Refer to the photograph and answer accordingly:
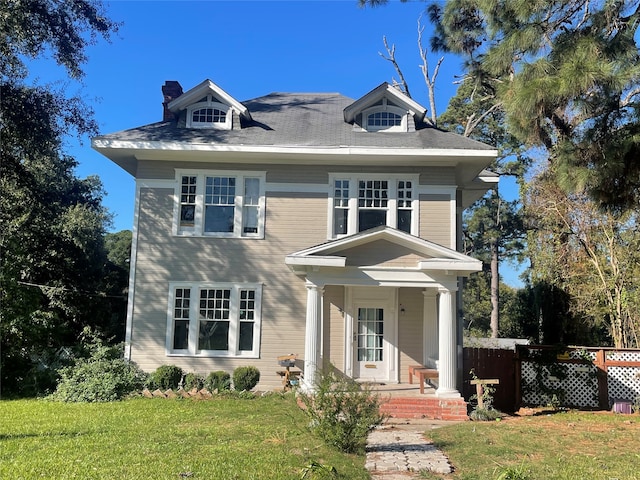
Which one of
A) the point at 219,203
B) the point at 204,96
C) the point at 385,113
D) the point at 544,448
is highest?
the point at 204,96

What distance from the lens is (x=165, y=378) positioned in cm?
1223

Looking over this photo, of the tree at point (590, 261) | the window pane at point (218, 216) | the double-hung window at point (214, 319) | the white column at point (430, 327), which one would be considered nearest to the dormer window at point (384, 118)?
the window pane at point (218, 216)

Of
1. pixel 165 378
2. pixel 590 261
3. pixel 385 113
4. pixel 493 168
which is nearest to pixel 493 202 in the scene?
pixel 493 168

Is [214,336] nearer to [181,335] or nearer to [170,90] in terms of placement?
[181,335]

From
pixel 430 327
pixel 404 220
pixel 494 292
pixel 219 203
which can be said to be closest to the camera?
pixel 430 327

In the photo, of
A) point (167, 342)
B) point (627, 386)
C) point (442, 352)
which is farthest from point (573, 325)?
point (167, 342)

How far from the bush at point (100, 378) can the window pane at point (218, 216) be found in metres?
4.00

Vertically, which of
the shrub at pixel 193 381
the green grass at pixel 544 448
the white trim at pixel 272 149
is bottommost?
the green grass at pixel 544 448

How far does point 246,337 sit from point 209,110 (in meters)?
6.37

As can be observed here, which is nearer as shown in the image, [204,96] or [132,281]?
[132,281]

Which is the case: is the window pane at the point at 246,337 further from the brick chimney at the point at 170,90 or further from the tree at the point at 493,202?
the tree at the point at 493,202

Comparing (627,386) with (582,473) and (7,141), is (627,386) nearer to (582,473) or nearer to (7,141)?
(582,473)

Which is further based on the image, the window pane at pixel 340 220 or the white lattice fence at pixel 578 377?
the window pane at pixel 340 220

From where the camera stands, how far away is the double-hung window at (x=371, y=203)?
13.3 meters
